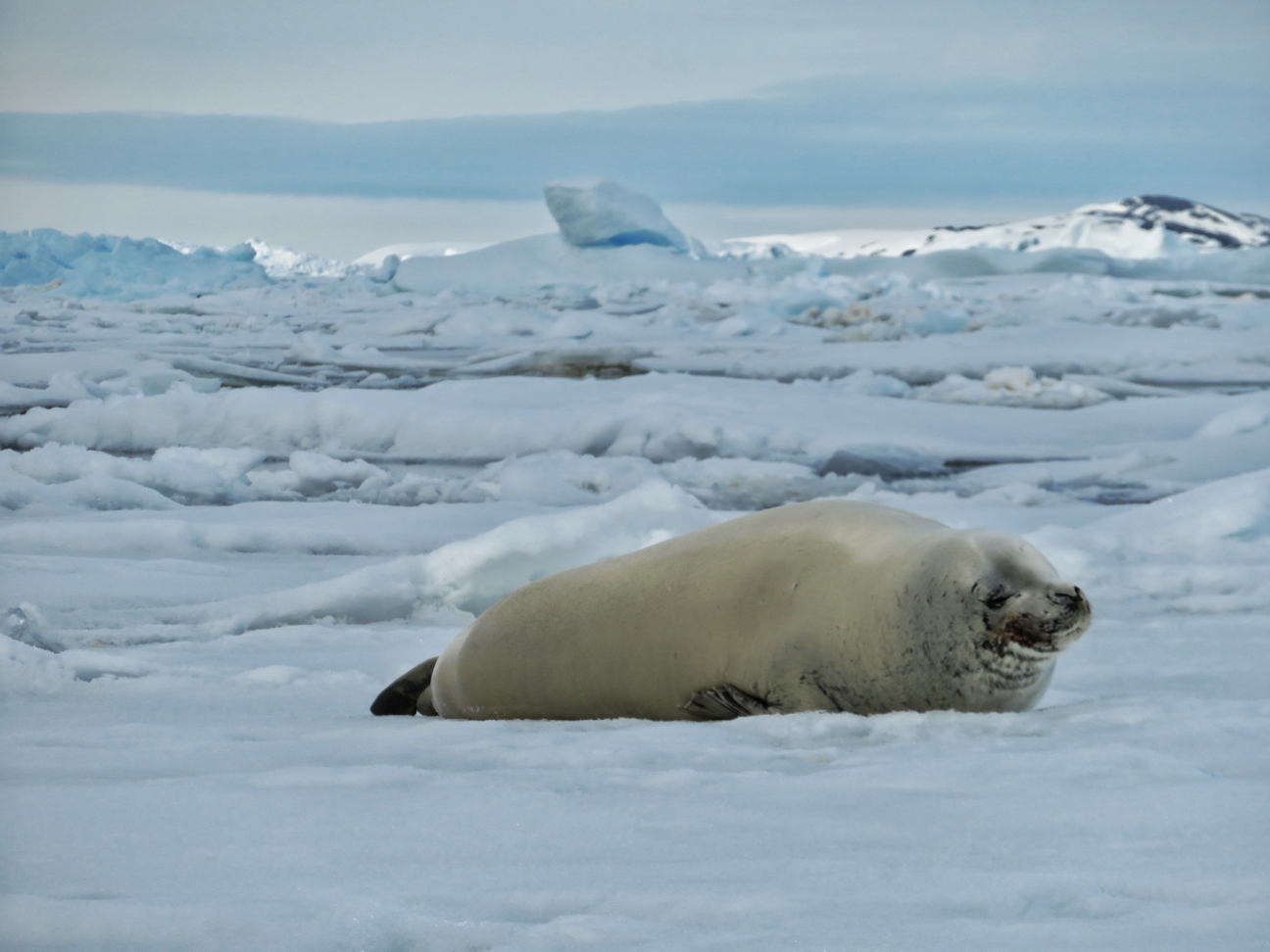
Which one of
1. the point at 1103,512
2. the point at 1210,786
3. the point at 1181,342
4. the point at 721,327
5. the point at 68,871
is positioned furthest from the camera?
the point at 721,327

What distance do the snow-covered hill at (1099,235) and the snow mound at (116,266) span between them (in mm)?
12942

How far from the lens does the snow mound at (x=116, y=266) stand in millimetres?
26094

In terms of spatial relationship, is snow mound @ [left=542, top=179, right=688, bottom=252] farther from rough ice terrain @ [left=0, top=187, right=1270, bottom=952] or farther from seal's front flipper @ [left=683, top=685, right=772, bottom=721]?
seal's front flipper @ [left=683, top=685, right=772, bottom=721]

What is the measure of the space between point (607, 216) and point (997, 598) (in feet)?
79.4

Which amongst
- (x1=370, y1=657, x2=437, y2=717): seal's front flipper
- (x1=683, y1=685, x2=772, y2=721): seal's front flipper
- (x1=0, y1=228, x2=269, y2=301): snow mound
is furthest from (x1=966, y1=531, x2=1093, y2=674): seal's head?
(x1=0, y1=228, x2=269, y2=301): snow mound

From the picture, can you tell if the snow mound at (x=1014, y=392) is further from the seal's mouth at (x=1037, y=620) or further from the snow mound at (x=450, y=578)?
the seal's mouth at (x=1037, y=620)

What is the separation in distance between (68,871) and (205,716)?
109 cm

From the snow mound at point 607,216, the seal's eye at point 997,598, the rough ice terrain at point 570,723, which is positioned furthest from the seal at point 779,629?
the snow mound at point 607,216

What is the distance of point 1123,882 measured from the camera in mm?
1082

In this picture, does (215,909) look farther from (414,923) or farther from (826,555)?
(826,555)

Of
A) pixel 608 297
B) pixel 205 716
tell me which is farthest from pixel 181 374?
pixel 608 297

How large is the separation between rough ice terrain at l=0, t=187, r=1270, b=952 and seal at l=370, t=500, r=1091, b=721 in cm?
13

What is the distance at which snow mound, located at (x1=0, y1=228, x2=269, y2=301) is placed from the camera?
26094 millimetres

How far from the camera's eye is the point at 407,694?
99.5 inches
